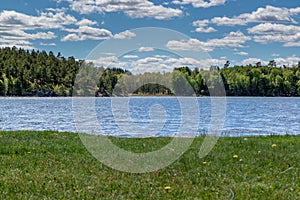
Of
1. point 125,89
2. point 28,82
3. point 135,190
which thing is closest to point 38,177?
point 135,190

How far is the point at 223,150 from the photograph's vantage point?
15.2m

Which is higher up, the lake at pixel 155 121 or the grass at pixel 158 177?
the grass at pixel 158 177

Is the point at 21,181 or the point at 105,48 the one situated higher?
the point at 105,48

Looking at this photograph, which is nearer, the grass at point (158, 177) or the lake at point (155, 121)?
the grass at point (158, 177)

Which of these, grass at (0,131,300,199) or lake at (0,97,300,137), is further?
lake at (0,97,300,137)

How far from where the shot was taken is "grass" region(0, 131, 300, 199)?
9203 mm

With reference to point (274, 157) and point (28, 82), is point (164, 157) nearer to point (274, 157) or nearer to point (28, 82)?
point (274, 157)

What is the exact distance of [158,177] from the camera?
10.8 m

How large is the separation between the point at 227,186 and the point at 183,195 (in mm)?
1247

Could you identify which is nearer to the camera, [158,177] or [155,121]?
[158,177]

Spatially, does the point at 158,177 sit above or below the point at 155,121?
above

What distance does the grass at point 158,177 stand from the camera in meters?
9.20

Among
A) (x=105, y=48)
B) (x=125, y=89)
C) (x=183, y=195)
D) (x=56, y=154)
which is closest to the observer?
(x=183, y=195)

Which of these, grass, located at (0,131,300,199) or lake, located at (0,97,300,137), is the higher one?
grass, located at (0,131,300,199)
